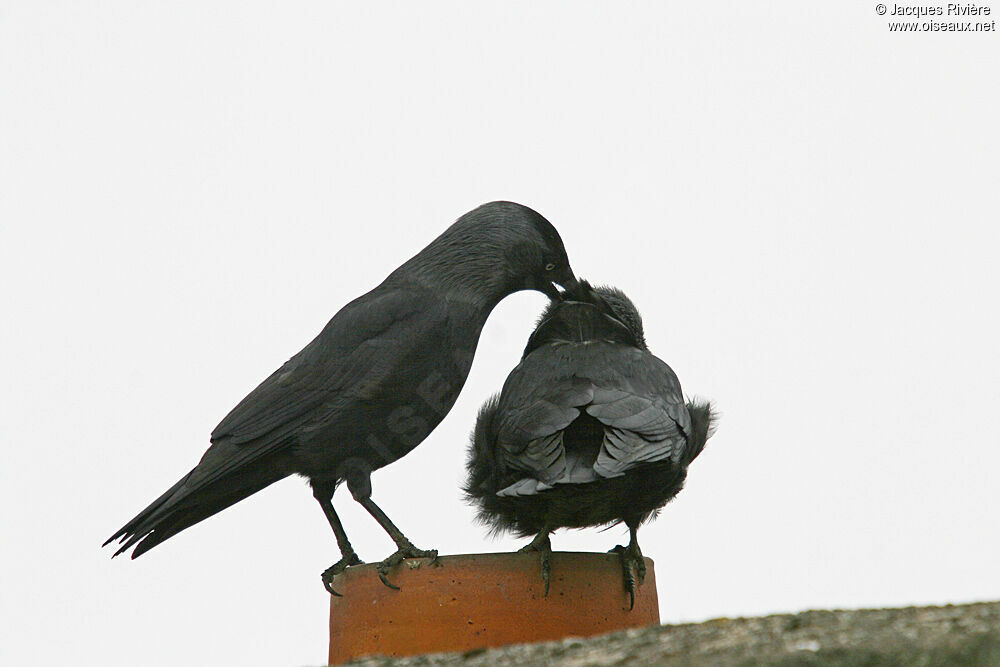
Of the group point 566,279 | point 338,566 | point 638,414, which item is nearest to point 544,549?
point 638,414

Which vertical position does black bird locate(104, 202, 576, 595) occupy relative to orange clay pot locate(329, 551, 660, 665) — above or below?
above

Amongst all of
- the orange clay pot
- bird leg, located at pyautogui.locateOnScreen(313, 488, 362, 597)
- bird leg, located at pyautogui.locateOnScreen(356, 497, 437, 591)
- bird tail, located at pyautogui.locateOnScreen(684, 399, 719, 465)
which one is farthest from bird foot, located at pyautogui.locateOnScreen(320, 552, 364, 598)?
bird tail, located at pyautogui.locateOnScreen(684, 399, 719, 465)

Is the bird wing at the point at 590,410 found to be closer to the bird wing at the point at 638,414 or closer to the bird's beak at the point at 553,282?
the bird wing at the point at 638,414

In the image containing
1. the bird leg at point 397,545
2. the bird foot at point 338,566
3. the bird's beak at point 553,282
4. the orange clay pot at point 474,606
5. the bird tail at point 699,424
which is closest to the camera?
the orange clay pot at point 474,606

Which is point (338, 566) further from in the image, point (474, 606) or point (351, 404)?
point (474, 606)

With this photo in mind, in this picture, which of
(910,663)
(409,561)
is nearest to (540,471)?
(409,561)

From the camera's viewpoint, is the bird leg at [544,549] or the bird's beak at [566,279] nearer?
the bird leg at [544,549]

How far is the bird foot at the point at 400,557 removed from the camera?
425 cm

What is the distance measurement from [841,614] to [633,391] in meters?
1.53

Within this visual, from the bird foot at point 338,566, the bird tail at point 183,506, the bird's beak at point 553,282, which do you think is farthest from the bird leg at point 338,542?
the bird's beak at point 553,282

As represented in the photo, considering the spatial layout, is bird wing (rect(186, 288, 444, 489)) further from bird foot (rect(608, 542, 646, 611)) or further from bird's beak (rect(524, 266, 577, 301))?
bird foot (rect(608, 542, 646, 611))

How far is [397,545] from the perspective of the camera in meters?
4.48

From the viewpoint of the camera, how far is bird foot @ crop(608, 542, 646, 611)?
4.40 meters

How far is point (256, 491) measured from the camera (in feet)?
16.4
